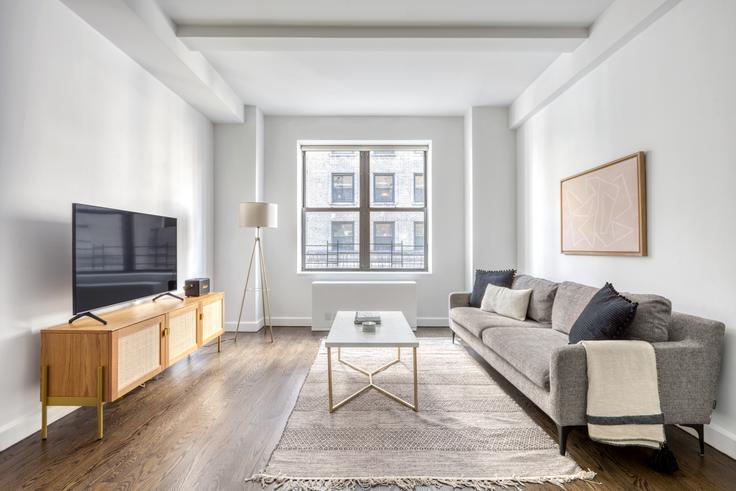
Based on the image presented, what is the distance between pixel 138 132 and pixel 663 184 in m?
4.09

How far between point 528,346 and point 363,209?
3.36 m

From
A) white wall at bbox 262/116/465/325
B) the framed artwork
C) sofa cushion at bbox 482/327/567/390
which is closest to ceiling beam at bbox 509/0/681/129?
the framed artwork

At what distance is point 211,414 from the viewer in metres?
2.53

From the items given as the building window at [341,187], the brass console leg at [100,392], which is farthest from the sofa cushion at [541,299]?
the brass console leg at [100,392]

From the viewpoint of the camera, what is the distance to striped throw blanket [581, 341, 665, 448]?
1928 mm

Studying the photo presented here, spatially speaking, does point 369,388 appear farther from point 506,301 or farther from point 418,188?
point 418,188

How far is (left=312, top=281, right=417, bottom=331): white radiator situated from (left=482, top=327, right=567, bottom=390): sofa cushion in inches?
72.4

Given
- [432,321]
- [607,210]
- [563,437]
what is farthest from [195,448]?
[432,321]

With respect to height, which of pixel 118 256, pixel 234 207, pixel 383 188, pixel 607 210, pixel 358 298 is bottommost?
pixel 358 298

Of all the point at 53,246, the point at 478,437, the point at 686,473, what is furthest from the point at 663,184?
the point at 53,246

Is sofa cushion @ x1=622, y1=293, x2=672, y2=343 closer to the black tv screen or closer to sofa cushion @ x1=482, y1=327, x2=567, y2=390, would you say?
sofa cushion @ x1=482, y1=327, x2=567, y2=390

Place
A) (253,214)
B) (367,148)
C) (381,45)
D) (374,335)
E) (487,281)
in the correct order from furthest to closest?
1. (367,148)
2. (253,214)
3. (487,281)
4. (381,45)
5. (374,335)

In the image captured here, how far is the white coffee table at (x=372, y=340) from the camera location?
8.22ft

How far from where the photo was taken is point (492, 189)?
4973mm
